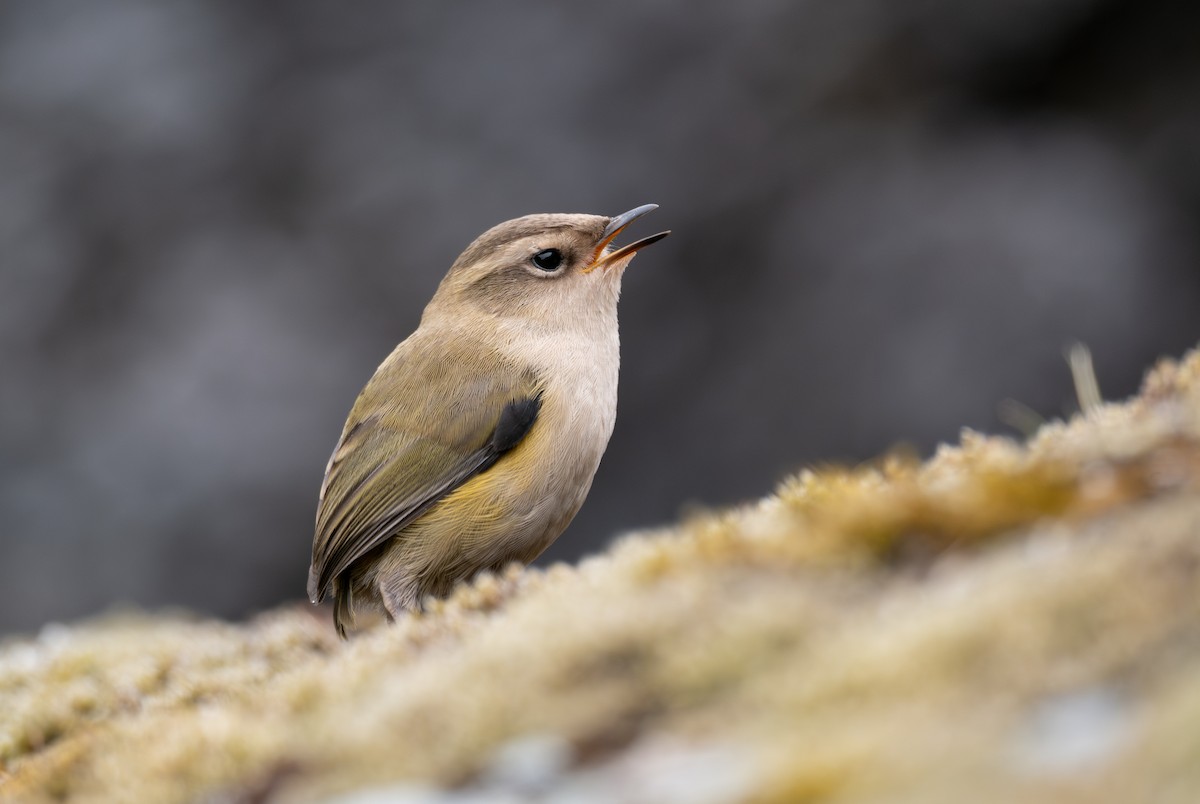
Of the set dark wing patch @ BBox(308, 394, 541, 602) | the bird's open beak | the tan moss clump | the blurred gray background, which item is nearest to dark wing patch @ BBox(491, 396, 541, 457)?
dark wing patch @ BBox(308, 394, 541, 602)

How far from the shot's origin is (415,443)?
5.31 m

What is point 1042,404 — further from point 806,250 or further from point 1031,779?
point 1031,779

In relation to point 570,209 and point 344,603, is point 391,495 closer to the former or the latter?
point 344,603

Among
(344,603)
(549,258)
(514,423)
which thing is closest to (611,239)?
(549,258)

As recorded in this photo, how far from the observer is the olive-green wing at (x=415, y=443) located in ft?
16.8

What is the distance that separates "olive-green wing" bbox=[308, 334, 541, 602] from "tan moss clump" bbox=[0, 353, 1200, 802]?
1.50m

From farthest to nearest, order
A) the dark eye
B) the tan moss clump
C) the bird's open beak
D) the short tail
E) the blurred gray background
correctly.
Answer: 1. the blurred gray background
2. the dark eye
3. the bird's open beak
4. the short tail
5. the tan moss clump

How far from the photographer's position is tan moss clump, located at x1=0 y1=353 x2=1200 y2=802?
77.7 inches

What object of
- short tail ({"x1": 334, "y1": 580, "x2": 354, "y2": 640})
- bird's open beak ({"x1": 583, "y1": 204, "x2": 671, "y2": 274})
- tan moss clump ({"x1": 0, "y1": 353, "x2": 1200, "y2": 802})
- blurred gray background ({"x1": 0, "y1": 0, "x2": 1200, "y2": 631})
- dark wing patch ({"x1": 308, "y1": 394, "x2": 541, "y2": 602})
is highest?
blurred gray background ({"x1": 0, "y1": 0, "x2": 1200, "y2": 631})

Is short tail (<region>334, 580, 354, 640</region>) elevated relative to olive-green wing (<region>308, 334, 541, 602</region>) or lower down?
lower down

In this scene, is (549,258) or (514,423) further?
(549,258)

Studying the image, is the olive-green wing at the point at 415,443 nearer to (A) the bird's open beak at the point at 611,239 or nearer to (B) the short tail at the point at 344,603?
(B) the short tail at the point at 344,603

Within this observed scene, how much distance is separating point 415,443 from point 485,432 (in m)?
0.36

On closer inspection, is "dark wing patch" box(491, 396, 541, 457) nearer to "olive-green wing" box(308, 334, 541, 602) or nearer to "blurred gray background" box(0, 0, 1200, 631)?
"olive-green wing" box(308, 334, 541, 602)
